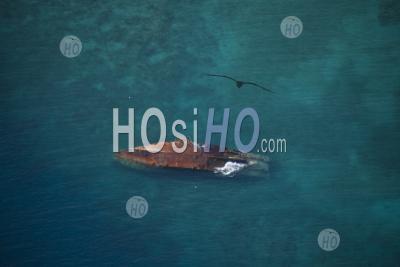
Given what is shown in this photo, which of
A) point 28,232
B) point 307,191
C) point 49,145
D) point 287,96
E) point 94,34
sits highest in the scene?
point 94,34

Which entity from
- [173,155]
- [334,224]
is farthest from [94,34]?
[334,224]

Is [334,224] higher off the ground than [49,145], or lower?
lower

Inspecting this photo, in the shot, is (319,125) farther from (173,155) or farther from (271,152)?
(173,155)

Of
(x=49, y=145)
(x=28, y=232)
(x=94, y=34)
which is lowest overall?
(x=28, y=232)

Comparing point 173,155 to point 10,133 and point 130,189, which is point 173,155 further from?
point 10,133

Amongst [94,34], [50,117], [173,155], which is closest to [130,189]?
[173,155]

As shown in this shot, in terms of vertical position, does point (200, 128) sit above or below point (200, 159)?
above
